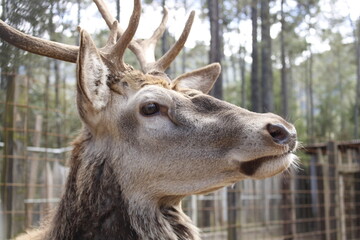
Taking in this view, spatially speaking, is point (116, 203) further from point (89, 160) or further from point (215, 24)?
point (215, 24)

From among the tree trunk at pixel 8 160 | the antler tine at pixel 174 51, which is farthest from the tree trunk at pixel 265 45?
the antler tine at pixel 174 51

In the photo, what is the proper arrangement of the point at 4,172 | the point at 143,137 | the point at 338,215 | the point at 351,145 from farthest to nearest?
the point at 351,145 < the point at 338,215 < the point at 4,172 < the point at 143,137

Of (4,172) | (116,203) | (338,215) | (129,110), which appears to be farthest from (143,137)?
(338,215)

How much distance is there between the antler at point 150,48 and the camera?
14.3 feet

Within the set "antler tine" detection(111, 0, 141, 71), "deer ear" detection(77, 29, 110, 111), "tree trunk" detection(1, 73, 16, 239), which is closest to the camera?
"deer ear" detection(77, 29, 110, 111)

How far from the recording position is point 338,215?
10312 millimetres

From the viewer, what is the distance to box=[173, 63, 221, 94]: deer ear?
450 cm

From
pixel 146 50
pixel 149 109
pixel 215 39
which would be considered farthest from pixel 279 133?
pixel 215 39

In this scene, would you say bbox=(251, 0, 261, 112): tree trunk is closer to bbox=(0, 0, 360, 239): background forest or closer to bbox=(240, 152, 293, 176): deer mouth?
bbox=(0, 0, 360, 239): background forest

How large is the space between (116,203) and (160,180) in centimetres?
34

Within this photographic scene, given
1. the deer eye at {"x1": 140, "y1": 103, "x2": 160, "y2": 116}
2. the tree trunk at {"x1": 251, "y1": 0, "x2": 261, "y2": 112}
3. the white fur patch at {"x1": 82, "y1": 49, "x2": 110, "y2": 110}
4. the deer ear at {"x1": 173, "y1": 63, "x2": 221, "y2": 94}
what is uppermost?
the tree trunk at {"x1": 251, "y1": 0, "x2": 261, "y2": 112}

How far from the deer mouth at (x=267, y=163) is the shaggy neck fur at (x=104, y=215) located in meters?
0.66

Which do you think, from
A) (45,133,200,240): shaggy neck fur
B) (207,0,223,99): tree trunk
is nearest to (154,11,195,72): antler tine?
(45,133,200,240): shaggy neck fur

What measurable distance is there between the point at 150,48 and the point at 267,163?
7.06 ft
